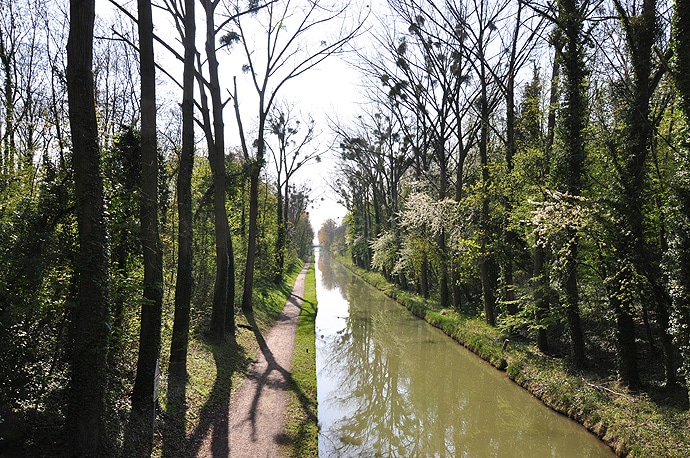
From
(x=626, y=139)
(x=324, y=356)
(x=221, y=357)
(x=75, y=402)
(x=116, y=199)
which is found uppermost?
(x=626, y=139)

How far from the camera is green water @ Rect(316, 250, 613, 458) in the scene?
8.16m

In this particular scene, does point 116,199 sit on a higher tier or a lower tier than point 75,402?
Answer: higher

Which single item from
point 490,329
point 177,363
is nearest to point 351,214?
point 490,329

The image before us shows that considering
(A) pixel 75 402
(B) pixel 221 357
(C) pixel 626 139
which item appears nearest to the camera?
(A) pixel 75 402

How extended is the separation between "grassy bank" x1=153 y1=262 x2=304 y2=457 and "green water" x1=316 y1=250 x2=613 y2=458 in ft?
7.45

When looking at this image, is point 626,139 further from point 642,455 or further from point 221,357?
point 221,357

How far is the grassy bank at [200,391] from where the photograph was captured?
6.90 metres

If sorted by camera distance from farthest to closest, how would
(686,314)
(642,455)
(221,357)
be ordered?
(221,357)
(686,314)
(642,455)

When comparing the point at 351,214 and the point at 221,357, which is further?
the point at 351,214

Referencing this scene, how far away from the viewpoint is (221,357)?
1152 centimetres

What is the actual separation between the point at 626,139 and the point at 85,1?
10.5m

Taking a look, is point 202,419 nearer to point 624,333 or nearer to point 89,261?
point 89,261

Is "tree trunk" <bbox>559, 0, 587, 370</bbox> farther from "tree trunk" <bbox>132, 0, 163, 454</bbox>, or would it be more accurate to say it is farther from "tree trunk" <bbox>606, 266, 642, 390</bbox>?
"tree trunk" <bbox>132, 0, 163, 454</bbox>

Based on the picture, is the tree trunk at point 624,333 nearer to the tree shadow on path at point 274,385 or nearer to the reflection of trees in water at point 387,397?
the reflection of trees in water at point 387,397
